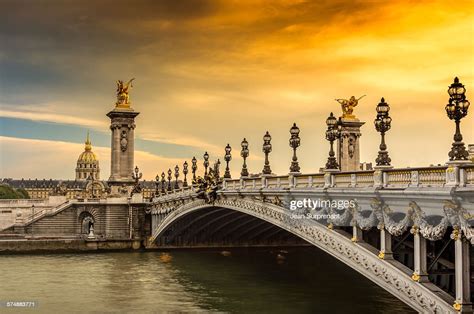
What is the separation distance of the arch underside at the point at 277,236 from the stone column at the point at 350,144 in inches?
559

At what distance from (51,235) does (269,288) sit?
3893 cm

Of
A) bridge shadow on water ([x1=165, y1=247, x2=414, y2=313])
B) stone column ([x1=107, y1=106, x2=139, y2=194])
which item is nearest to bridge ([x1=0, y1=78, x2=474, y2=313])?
bridge shadow on water ([x1=165, y1=247, x2=414, y2=313])

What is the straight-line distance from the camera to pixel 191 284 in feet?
155

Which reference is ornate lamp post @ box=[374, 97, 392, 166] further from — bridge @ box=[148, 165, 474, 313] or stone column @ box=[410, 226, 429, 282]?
stone column @ box=[410, 226, 429, 282]

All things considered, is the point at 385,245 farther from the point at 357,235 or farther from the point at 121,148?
the point at 121,148

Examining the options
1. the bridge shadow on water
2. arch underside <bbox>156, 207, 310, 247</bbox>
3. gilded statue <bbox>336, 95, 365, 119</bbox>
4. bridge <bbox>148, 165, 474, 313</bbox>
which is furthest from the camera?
gilded statue <bbox>336, 95, 365, 119</bbox>

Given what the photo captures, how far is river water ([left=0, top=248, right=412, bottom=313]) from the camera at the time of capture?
38.3 m

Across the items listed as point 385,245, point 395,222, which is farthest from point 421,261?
point 385,245

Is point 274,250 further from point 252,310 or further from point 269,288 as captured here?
point 252,310

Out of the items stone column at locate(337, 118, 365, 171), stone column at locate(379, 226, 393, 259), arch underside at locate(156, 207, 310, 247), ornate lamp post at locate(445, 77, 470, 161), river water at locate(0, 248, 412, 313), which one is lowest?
river water at locate(0, 248, 412, 313)

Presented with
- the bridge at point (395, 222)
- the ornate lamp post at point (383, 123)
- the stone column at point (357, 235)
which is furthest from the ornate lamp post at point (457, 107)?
the stone column at point (357, 235)

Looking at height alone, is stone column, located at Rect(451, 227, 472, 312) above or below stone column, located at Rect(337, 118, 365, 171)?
below

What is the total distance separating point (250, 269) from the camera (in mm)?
54781

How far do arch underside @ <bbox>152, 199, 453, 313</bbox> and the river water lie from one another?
287cm
